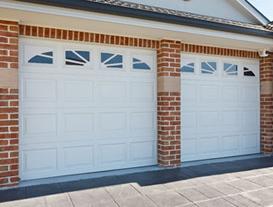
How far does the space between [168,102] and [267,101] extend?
10.3 feet

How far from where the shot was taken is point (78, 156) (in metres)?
5.32

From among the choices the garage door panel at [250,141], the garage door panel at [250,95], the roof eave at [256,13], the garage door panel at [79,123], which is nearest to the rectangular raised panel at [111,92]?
the garage door panel at [79,123]

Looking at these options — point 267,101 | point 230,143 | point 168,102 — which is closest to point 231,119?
point 230,143

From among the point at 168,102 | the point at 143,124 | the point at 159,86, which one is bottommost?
the point at 143,124

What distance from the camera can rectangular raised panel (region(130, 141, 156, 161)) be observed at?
5824mm

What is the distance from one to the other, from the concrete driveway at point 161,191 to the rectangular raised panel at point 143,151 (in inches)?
21.7

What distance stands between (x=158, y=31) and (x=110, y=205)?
3256mm

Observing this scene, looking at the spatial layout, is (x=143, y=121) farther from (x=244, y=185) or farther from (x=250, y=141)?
(x=250, y=141)

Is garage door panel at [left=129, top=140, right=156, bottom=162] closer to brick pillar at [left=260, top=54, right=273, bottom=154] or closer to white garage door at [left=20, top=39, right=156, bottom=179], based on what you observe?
white garage door at [left=20, top=39, right=156, bottom=179]

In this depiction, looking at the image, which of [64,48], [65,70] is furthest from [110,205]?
[64,48]

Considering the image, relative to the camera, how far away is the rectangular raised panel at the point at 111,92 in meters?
5.50

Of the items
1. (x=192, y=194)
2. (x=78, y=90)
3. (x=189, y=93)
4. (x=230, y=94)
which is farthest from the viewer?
(x=230, y=94)

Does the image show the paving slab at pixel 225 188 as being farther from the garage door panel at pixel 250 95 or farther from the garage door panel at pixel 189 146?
the garage door panel at pixel 250 95

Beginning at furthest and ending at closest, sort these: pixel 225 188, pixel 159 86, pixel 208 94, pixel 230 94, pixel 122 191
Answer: pixel 230 94, pixel 208 94, pixel 159 86, pixel 225 188, pixel 122 191
